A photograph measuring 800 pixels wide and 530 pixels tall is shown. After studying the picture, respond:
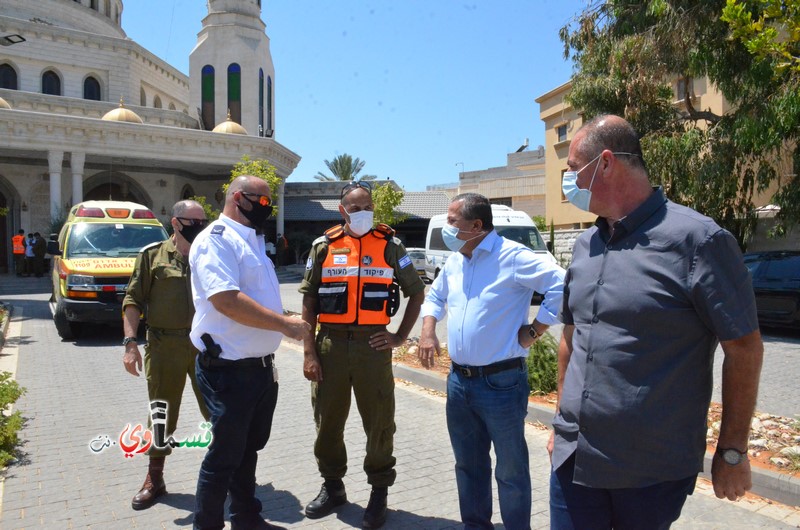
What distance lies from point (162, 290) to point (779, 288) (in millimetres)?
10769

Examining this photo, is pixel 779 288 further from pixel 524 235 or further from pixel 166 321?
pixel 166 321

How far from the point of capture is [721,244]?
6.64 feet

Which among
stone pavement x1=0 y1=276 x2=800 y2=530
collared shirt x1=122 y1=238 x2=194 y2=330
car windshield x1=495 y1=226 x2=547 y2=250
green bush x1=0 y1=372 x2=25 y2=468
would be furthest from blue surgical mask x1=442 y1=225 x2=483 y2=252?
car windshield x1=495 y1=226 x2=547 y2=250

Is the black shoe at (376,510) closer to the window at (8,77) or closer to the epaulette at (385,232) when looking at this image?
the epaulette at (385,232)

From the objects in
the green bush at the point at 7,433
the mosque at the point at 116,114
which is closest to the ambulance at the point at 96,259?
the green bush at the point at 7,433

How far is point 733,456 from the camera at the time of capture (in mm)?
2096

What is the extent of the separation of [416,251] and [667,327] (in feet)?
77.7

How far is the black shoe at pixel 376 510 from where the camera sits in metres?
3.88

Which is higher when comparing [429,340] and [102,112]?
[102,112]

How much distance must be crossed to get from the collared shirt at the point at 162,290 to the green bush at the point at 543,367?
3.75 m

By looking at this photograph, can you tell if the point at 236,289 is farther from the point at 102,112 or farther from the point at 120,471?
the point at 102,112

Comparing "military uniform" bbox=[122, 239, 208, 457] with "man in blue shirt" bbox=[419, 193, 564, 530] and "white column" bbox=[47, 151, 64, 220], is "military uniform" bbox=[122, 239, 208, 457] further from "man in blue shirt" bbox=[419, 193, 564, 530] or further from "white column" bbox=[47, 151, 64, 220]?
"white column" bbox=[47, 151, 64, 220]

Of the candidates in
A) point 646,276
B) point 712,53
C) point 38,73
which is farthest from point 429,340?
point 38,73

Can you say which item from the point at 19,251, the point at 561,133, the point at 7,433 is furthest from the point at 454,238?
the point at 561,133
